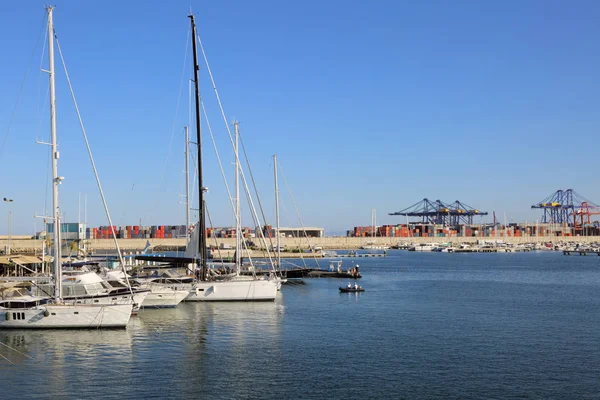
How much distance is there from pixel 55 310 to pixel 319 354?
1374 centimetres

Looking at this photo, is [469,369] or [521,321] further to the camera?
[521,321]

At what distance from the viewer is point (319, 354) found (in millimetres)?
30766

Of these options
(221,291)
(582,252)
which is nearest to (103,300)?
(221,291)

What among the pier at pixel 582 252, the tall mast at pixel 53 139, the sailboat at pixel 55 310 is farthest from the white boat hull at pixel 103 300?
the pier at pixel 582 252

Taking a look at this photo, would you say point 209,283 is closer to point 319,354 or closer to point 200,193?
point 200,193

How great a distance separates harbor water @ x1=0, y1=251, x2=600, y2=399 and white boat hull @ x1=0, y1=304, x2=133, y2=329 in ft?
1.66

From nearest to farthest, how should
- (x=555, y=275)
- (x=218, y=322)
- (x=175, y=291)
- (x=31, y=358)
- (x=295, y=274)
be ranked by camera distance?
1. (x=31, y=358)
2. (x=218, y=322)
3. (x=175, y=291)
4. (x=295, y=274)
5. (x=555, y=275)

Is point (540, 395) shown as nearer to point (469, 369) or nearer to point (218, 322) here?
point (469, 369)

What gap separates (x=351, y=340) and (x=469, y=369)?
789cm

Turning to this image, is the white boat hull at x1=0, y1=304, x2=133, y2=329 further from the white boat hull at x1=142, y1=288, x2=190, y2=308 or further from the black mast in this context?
the black mast

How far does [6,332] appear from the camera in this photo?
35062 mm

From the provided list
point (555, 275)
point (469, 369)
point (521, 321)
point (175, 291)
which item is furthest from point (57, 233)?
point (555, 275)

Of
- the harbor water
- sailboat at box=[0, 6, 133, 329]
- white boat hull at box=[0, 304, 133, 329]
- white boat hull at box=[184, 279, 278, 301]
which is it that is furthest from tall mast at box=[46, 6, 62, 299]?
white boat hull at box=[184, 279, 278, 301]

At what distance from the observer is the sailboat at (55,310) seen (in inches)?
1339
